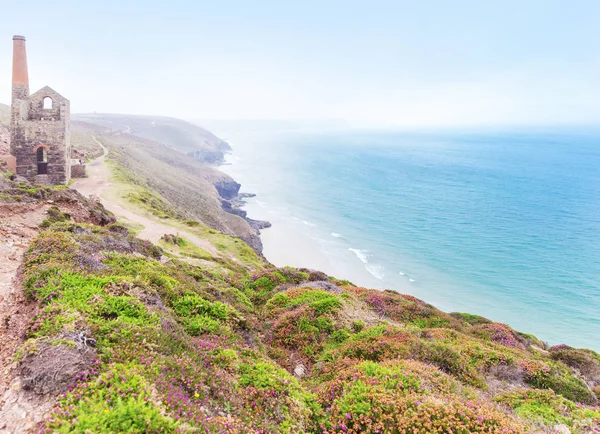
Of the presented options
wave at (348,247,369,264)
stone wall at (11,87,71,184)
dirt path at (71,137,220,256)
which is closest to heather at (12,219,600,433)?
dirt path at (71,137,220,256)

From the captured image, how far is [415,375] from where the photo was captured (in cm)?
891

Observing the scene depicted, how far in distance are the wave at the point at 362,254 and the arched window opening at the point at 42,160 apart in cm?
5011

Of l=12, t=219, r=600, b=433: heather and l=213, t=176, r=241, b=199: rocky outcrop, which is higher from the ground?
l=12, t=219, r=600, b=433: heather

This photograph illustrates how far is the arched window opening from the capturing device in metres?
37.7

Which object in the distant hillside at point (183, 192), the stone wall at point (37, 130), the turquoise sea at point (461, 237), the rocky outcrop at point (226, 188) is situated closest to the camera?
the stone wall at point (37, 130)

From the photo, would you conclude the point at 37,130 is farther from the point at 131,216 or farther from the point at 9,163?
the point at 131,216

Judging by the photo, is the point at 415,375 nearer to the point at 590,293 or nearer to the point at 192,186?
the point at 590,293

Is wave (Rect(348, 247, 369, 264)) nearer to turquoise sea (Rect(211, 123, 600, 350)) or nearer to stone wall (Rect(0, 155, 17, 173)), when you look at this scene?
turquoise sea (Rect(211, 123, 600, 350))

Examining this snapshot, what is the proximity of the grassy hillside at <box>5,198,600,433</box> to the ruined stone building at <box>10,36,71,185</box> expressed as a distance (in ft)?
98.6

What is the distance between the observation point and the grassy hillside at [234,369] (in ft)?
20.7

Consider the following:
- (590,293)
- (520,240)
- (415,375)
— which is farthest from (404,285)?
(415,375)

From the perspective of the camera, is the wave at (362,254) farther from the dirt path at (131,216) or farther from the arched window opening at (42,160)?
the arched window opening at (42,160)

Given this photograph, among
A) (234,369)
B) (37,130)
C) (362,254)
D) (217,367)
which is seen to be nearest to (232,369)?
(234,369)

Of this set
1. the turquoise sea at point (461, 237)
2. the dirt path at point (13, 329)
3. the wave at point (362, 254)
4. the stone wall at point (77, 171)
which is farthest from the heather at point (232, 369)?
the wave at point (362, 254)
